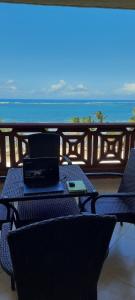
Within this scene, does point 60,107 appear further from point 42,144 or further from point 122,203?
point 122,203

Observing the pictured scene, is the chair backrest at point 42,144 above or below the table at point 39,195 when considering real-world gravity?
above

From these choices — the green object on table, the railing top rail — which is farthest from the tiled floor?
the railing top rail

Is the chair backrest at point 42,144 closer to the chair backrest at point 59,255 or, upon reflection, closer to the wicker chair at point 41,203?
the wicker chair at point 41,203

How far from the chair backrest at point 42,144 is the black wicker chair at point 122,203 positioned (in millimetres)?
914

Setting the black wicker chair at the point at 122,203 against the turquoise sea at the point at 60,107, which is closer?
the black wicker chair at the point at 122,203

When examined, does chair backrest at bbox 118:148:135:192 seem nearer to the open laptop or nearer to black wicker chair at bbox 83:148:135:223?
black wicker chair at bbox 83:148:135:223

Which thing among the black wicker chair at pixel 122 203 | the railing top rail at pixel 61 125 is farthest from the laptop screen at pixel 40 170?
the railing top rail at pixel 61 125

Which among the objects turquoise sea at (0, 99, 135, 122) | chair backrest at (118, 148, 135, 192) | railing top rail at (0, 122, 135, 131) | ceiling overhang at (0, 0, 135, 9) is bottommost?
chair backrest at (118, 148, 135, 192)

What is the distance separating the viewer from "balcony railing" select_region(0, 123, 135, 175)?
Result: 3.68m

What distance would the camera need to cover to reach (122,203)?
2365 mm

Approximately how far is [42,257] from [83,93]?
1872 centimetres

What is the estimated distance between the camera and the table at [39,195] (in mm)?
1922

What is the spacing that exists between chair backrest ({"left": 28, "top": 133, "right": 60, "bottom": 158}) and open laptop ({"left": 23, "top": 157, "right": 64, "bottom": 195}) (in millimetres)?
857

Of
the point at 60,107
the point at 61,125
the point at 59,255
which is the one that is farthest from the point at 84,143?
the point at 60,107
